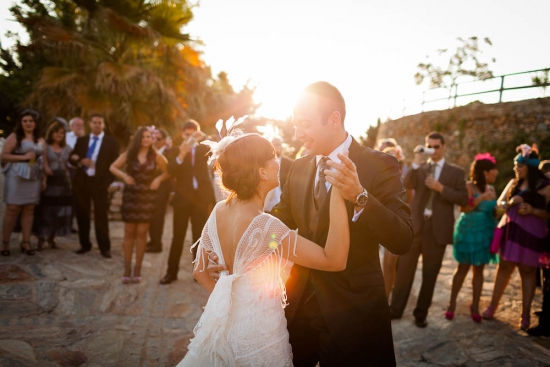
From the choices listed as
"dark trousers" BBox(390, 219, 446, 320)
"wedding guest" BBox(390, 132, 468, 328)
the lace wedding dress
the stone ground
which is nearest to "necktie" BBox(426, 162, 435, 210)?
"wedding guest" BBox(390, 132, 468, 328)

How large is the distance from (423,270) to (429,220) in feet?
2.11

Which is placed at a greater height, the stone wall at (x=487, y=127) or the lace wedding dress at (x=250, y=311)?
the stone wall at (x=487, y=127)

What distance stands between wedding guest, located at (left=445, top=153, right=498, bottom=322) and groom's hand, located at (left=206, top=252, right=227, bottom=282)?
4.09 meters

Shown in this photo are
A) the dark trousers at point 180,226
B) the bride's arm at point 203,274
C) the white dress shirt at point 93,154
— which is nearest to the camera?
the bride's arm at point 203,274

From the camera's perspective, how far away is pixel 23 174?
5648 millimetres

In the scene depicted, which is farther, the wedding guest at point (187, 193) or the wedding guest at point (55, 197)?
the wedding guest at point (55, 197)

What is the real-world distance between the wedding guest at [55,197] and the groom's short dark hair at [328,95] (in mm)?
5547

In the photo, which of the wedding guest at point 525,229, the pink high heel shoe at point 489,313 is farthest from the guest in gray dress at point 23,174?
the wedding guest at point 525,229

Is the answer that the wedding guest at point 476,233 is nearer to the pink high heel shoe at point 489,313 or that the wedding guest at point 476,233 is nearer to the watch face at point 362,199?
the pink high heel shoe at point 489,313

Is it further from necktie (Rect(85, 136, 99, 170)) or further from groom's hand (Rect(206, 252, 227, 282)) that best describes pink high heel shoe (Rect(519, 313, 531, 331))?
necktie (Rect(85, 136, 99, 170))

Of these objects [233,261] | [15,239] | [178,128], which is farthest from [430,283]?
[178,128]

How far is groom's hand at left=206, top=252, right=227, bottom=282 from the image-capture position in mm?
2002

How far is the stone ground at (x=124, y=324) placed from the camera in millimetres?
3561

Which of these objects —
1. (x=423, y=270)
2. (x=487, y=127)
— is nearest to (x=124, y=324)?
(x=423, y=270)
